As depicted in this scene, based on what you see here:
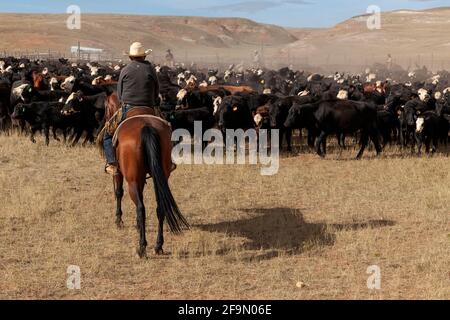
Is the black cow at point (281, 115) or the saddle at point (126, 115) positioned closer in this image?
the saddle at point (126, 115)

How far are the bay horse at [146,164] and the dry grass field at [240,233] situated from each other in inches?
18.6

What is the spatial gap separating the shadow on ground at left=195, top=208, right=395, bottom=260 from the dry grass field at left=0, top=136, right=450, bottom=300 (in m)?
0.02

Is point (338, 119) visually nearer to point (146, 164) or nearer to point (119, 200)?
point (119, 200)

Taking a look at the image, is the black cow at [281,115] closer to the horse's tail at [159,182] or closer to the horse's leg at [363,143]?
the horse's leg at [363,143]

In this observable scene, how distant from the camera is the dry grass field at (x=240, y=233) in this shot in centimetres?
655

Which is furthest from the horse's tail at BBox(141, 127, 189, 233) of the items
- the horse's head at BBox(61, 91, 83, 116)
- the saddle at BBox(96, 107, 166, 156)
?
the horse's head at BBox(61, 91, 83, 116)

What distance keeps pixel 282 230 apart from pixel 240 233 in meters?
0.59

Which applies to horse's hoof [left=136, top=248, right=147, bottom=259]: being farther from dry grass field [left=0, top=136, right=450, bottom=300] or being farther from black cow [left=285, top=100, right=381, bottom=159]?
black cow [left=285, top=100, right=381, bottom=159]

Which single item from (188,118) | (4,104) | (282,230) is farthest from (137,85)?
(4,104)

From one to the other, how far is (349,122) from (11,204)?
25.9ft

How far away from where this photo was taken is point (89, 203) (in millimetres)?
10023

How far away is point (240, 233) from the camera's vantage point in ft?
28.3

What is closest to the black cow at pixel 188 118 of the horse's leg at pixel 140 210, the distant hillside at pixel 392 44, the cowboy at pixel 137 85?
the cowboy at pixel 137 85

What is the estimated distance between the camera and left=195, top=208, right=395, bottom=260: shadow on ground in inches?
315
